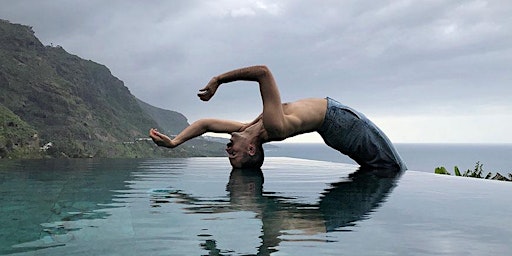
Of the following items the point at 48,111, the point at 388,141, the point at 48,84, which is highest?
the point at 48,84

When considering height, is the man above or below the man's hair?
above

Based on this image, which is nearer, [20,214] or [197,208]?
[20,214]

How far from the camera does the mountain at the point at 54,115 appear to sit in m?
51.0

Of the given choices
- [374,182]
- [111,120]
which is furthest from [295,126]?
[111,120]

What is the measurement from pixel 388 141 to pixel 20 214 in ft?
20.9

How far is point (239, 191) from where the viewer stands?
539 cm

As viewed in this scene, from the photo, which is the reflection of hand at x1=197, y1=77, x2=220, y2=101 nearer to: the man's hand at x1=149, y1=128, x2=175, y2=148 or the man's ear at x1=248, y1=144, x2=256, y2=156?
the man's hand at x1=149, y1=128, x2=175, y2=148

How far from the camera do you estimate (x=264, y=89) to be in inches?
266

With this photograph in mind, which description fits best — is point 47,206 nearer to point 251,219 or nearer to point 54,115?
point 251,219

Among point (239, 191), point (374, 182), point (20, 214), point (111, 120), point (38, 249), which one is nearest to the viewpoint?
point (38, 249)

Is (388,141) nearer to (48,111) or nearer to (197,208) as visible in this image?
(197,208)

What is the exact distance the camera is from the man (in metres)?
6.88

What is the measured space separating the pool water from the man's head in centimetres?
232

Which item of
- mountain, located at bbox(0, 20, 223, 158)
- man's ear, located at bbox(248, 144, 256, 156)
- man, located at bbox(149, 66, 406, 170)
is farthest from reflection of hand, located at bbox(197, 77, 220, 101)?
mountain, located at bbox(0, 20, 223, 158)
